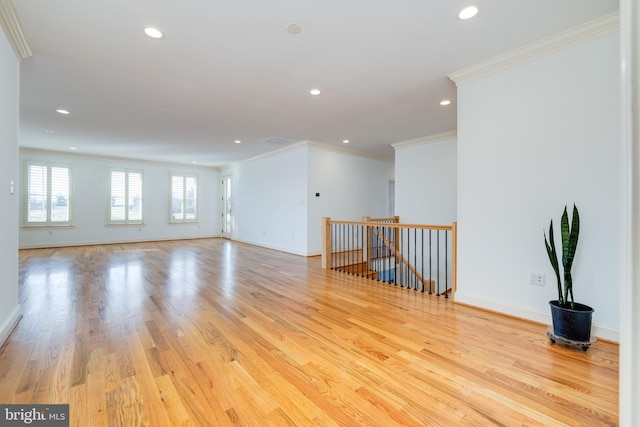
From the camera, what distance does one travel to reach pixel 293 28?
2346 millimetres

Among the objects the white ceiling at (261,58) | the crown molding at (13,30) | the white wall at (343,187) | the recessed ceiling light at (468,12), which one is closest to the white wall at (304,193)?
the white wall at (343,187)

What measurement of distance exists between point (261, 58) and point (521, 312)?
351 cm

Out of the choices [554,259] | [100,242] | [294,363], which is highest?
[554,259]

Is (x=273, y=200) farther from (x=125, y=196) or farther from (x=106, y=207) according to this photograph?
(x=106, y=207)

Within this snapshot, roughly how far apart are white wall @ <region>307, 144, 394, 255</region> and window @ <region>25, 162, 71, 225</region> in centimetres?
655

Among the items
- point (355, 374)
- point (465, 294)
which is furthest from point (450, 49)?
point (355, 374)

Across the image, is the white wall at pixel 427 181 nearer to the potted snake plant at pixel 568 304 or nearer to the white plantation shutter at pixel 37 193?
the potted snake plant at pixel 568 304

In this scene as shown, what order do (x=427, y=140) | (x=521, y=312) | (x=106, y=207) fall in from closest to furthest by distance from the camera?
(x=521, y=312) → (x=427, y=140) → (x=106, y=207)

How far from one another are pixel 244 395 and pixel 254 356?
41cm

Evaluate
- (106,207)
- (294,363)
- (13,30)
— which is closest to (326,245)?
(294,363)

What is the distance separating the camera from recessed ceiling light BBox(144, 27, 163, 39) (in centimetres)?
235

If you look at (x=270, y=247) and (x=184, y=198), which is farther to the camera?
(x=184, y=198)

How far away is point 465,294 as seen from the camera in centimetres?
311

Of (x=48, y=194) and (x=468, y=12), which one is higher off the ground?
(x=468, y=12)
